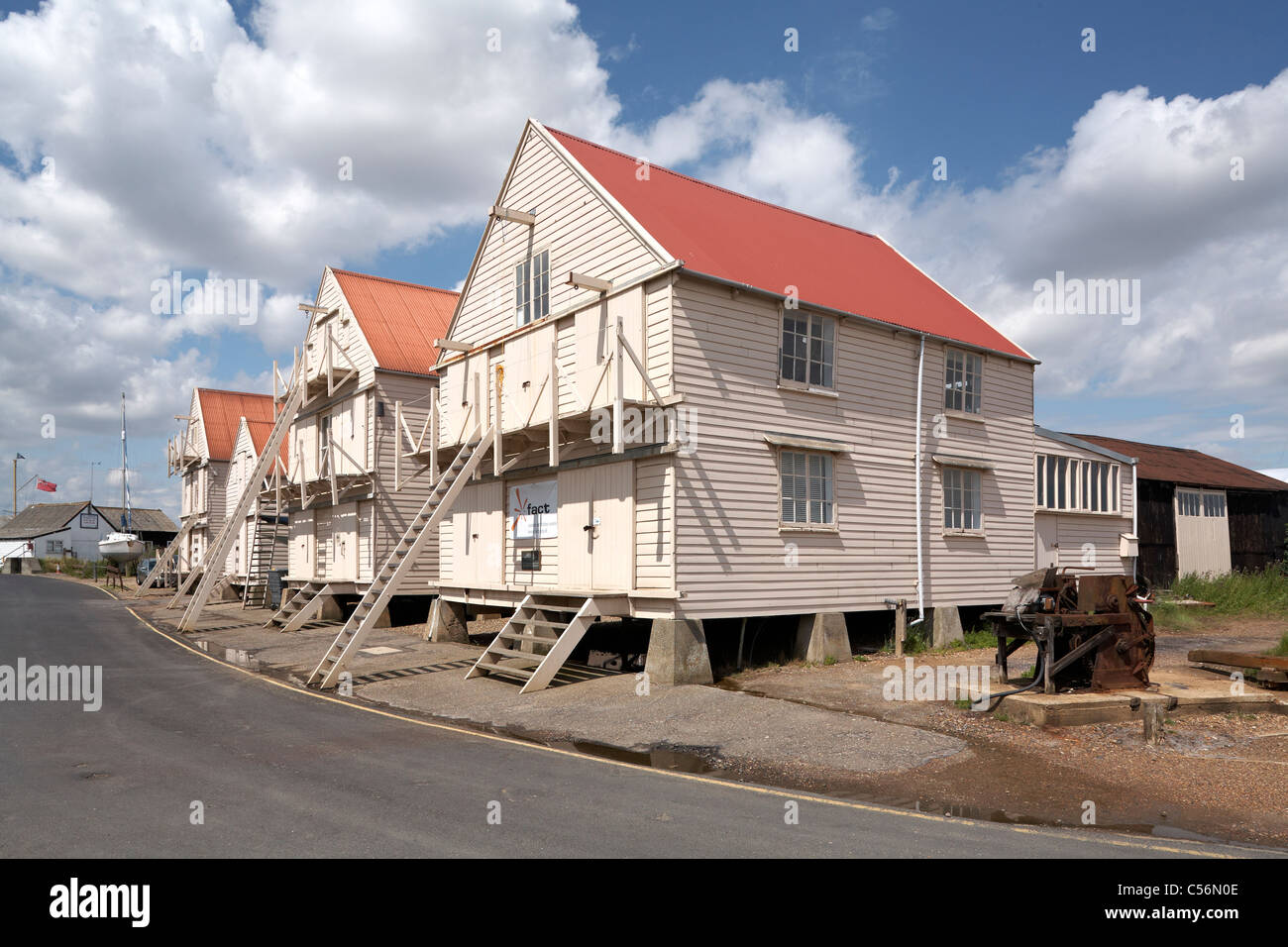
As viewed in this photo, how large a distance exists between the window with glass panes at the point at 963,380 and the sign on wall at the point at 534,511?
877 centimetres

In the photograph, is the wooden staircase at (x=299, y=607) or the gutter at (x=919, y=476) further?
the wooden staircase at (x=299, y=607)

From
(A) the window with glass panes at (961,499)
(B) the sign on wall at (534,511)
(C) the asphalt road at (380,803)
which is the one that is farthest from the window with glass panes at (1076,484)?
(C) the asphalt road at (380,803)

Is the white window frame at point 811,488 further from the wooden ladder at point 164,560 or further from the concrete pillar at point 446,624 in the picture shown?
the wooden ladder at point 164,560

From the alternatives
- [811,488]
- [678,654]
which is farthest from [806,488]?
[678,654]

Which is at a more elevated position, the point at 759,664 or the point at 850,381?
the point at 850,381

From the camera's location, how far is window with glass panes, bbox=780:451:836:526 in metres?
16.5

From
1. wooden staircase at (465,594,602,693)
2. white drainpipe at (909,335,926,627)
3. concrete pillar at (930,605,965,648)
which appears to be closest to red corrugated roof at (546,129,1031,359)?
white drainpipe at (909,335,926,627)

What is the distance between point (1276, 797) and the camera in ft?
27.2

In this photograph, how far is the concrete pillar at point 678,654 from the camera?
14.3m

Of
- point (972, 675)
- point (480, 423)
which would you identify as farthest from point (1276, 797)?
point (480, 423)

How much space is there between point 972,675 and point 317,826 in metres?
11.1

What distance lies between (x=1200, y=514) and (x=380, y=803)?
32061 millimetres

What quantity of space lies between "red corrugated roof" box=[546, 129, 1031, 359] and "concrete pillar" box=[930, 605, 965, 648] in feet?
19.1
